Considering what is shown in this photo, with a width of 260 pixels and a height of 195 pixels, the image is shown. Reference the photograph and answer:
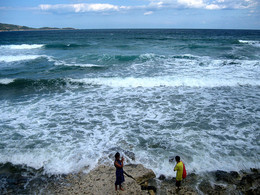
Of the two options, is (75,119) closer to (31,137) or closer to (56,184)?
(31,137)

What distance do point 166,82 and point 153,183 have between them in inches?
382

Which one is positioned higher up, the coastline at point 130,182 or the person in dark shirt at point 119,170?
the person in dark shirt at point 119,170

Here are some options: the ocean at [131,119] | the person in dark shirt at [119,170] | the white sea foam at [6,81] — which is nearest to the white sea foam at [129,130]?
the ocean at [131,119]

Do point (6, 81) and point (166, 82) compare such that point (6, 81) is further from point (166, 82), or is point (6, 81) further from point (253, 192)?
point (253, 192)

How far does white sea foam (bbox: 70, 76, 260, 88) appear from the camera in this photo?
13562 mm

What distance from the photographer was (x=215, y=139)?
23.9ft

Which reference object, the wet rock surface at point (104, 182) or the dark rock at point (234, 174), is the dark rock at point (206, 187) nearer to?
the dark rock at point (234, 174)

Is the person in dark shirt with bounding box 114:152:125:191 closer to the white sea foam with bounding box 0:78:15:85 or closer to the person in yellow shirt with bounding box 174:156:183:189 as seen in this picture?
the person in yellow shirt with bounding box 174:156:183:189

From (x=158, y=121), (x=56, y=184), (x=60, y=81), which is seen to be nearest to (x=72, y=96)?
(x=60, y=81)

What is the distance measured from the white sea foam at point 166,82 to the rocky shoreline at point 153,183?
874 centimetres

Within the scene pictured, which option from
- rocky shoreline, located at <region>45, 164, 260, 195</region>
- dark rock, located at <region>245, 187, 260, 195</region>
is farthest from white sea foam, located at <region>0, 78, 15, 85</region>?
dark rock, located at <region>245, 187, 260, 195</region>

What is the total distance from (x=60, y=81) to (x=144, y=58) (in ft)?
37.0

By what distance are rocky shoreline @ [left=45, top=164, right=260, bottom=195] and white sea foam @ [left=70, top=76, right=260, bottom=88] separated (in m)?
8.74

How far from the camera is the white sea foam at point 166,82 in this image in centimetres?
1356
